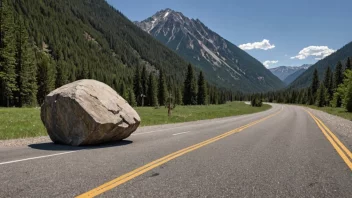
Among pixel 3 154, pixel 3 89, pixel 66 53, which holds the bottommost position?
pixel 3 154

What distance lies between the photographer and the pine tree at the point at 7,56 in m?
43.6

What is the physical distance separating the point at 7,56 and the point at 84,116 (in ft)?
136

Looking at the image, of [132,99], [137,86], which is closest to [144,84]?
[137,86]

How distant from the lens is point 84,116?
10.0 m

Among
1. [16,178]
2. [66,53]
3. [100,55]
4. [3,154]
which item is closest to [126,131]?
[3,154]

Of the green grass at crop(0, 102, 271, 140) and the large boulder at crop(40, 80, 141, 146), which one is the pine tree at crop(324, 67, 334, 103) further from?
the large boulder at crop(40, 80, 141, 146)

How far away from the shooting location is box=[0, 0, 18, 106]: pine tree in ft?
143

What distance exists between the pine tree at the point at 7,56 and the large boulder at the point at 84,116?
3877cm

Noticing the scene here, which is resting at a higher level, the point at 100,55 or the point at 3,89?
the point at 100,55

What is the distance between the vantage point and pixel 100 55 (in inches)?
7515

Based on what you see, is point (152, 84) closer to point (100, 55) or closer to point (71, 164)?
point (71, 164)

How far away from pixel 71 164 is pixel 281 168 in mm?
5280

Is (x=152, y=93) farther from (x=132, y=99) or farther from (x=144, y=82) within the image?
(x=132, y=99)

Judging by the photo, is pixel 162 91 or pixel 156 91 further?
pixel 162 91
